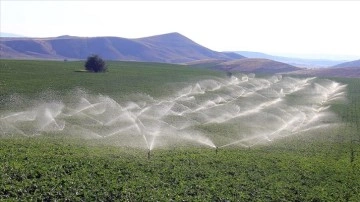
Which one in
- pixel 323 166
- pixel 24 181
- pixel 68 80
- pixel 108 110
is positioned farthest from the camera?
pixel 68 80

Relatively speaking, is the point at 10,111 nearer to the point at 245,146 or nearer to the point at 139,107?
the point at 139,107

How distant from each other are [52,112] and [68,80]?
37217 mm

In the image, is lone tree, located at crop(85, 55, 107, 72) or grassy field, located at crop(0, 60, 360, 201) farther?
lone tree, located at crop(85, 55, 107, 72)

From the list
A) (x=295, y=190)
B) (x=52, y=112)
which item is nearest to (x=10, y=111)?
(x=52, y=112)

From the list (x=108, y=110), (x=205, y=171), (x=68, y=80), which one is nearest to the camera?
(x=205, y=171)

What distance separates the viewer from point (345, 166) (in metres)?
37.3

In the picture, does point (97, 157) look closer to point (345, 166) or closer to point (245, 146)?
point (245, 146)

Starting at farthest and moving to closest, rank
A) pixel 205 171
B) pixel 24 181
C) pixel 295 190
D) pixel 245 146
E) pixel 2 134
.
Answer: pixel 245 146
pixel 2 134
pixel 205 171
pixel 295 190
pixel 24 181

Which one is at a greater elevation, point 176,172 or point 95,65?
point 95,65

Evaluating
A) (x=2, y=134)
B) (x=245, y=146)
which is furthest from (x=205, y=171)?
(x=2, y=134)

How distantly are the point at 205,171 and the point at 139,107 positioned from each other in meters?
33.4

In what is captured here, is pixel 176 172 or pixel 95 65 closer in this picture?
pixel 176 172

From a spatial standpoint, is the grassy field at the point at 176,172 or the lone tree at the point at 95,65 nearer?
the grassy field at the point at 176,172

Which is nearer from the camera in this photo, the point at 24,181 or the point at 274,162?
the point at 24,181
